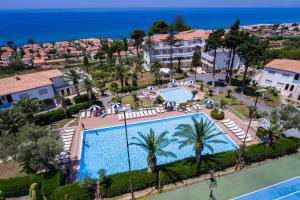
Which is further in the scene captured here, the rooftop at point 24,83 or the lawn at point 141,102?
the lawn at point 141,102

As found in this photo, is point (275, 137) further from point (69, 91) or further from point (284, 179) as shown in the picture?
point (69, 91)

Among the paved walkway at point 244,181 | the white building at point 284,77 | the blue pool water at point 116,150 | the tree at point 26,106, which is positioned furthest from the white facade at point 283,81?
the tree at point 26,106

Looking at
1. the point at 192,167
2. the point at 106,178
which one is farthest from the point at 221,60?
the point at 106,178

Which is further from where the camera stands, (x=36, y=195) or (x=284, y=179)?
(x=284, y=179)

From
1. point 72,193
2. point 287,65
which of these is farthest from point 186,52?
point 72,193

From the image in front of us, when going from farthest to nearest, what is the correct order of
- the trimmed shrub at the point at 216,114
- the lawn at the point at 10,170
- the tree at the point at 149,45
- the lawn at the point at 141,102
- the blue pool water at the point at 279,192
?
the tree at the point at 149,45
the lawn at the point at 141,102
the trimmed shrub at the point at 216,114
the lawn at the point at 10,170
the blue pool water at the point at 279,192

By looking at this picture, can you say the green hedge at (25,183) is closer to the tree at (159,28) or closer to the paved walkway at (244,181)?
the paved walkway at (244,181)

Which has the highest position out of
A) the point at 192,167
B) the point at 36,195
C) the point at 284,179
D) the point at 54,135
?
the point at 54,135

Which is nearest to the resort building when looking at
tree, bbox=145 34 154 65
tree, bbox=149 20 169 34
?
tree, bbox=145 34 154 65
